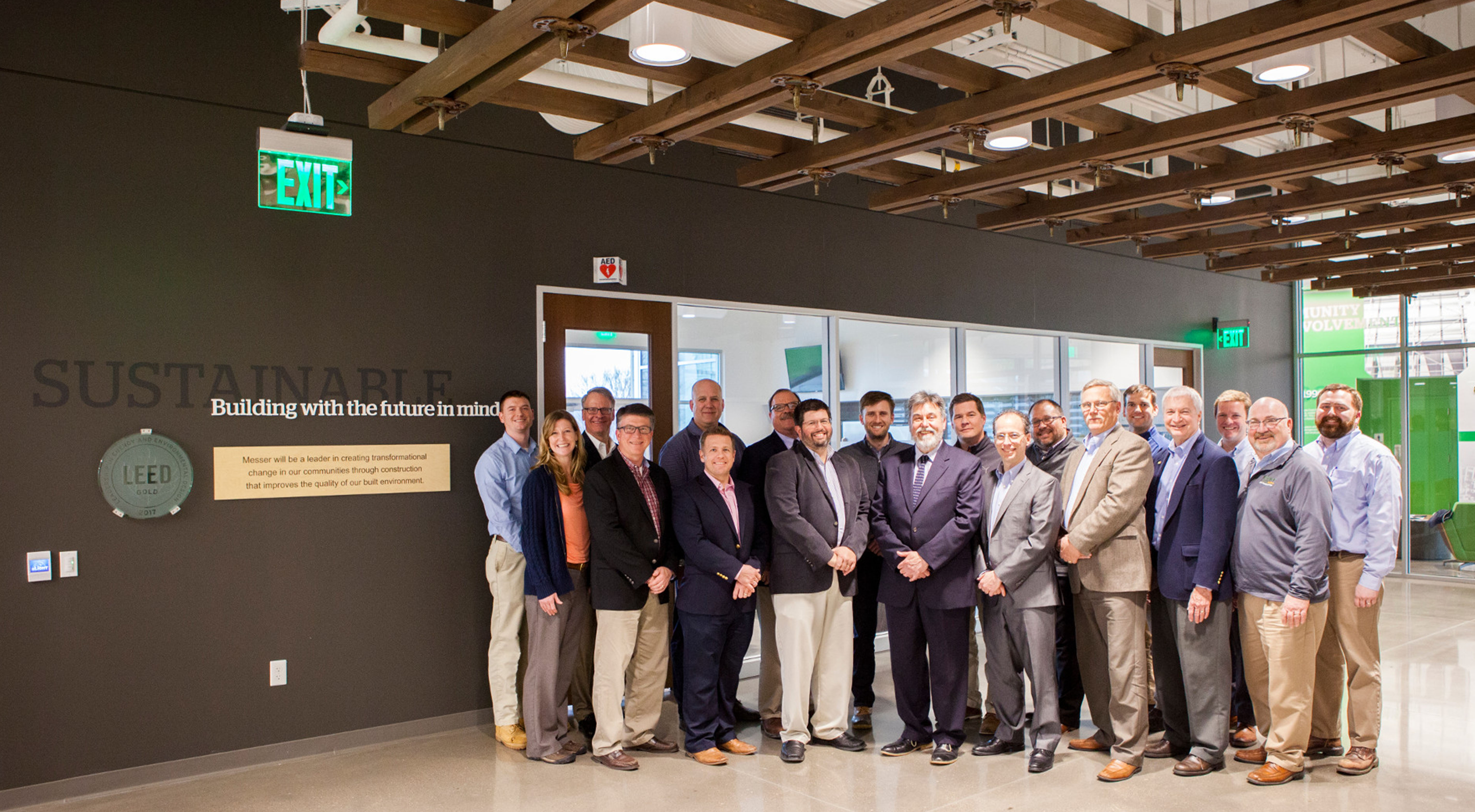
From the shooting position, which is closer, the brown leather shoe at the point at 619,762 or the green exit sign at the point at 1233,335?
the brown leather shoe at the point at 619,762

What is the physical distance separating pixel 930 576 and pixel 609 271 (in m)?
2.61

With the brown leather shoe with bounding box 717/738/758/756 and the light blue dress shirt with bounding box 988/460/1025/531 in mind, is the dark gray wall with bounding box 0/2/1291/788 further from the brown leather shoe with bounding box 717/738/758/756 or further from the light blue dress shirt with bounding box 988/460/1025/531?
the light blue dress shirt with bounding box 988/460/1025/531

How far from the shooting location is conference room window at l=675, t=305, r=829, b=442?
21.1 feet

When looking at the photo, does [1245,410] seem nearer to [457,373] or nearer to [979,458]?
[979,458]

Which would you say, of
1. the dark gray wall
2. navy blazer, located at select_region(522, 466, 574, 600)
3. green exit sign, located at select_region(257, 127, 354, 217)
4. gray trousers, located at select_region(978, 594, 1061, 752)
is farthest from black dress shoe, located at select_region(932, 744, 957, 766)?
green exit sign, located at select_region(257, 127, 354, 217)

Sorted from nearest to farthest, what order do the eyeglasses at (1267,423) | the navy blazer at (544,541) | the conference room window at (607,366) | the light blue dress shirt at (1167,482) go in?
the eyeglasses at (1267,423), the light blue dress shirt at (1167,482), the navy blazer at (544,541), the conference room window at (607,366)

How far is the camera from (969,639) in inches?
203

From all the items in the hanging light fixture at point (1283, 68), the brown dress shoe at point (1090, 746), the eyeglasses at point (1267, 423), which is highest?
the hanging light fixture at point (1283, 68)

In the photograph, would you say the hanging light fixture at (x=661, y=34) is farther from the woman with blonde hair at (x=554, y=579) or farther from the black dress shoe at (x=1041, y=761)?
the black dress shoe at (x=1041, y=761)

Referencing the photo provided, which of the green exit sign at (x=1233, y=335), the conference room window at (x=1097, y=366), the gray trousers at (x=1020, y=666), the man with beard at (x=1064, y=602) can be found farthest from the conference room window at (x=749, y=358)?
the green exit sign at (x=1233, y=335)

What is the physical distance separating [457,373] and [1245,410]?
4.19 metres

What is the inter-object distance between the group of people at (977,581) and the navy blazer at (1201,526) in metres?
0.01

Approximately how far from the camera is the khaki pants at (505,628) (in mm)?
5203

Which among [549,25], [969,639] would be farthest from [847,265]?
[549,25]
